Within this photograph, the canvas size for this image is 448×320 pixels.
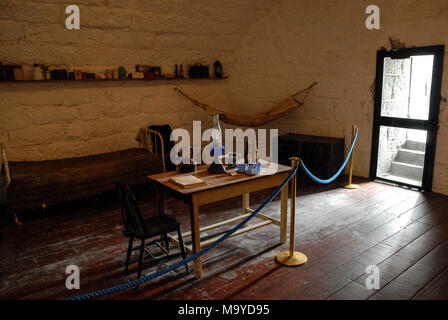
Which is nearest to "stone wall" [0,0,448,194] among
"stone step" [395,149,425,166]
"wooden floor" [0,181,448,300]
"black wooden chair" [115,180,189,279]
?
"stone step" [395,149,425,166]

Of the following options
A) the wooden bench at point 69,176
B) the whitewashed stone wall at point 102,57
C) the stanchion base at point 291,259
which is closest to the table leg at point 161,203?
the stanchion base at point 291,259

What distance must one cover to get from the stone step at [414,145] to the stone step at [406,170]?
277 mm

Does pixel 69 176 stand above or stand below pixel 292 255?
above

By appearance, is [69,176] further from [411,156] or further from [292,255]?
[411,156]

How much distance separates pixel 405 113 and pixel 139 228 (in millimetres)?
3820

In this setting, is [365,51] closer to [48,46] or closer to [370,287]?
[370,287]

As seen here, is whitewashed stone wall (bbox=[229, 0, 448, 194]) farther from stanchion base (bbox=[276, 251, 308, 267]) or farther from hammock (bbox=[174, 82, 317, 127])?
stanchion base (bbox=[276, 251, 308, 267])

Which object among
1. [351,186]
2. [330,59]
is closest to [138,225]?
[351,186]

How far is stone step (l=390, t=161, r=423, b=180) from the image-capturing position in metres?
4.85

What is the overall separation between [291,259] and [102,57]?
3.54 m

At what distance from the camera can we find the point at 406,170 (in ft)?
16.3
